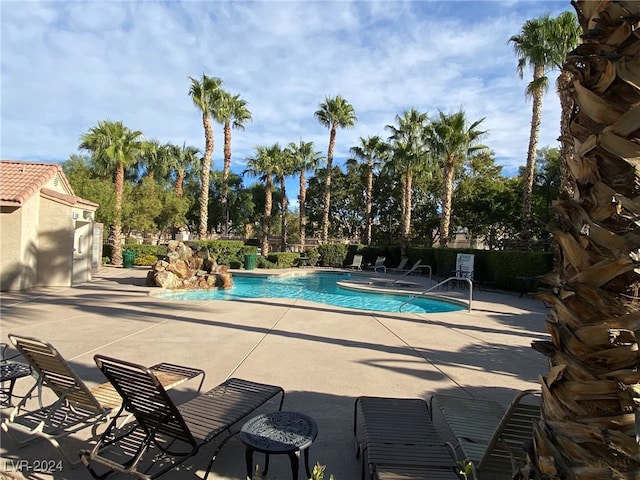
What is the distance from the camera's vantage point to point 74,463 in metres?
3.16

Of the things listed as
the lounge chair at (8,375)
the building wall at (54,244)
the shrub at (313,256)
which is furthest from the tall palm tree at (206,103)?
the lounge chair at (8,375)

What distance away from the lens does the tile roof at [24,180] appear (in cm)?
1211

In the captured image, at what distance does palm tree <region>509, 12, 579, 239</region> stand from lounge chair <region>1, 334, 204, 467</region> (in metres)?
19.3

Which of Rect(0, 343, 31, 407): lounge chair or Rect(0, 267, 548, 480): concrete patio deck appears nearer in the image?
Rect(0, 267, 548, 480): concrete patio deck

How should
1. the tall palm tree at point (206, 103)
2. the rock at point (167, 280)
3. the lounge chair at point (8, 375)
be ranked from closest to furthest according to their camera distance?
the lounge chair at point (8, 375) < the rock at point (167, 280) < the tall palm tree at point (206, 103)

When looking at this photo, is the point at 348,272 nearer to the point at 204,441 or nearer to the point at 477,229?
the point at 477,229

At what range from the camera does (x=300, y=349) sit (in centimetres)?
654

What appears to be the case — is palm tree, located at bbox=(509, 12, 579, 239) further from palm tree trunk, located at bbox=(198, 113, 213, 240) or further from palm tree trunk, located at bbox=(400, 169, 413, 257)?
palm tree trunk, located at bbox=(198, 113, 213, 240)

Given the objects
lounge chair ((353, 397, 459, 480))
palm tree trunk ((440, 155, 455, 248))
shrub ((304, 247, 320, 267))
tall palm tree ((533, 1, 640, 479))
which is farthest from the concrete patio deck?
shrub ((304, 247, 320, 267))

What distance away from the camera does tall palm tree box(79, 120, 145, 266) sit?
24062 mm

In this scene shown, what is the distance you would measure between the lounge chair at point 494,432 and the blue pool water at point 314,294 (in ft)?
25.9

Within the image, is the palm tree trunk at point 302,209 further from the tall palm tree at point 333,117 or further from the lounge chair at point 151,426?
the lounge chair at point 151,426

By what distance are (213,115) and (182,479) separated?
26.4m

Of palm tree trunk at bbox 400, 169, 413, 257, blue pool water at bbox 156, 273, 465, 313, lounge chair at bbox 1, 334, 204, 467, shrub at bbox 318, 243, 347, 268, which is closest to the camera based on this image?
lounge chair at bbox 1, 334, 204, 467
